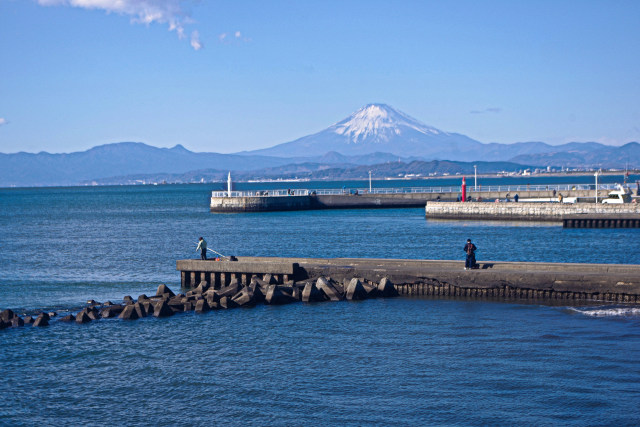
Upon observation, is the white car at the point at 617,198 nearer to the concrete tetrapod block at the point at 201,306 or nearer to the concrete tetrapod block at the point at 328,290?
the concrete tetrapod block at the point at 328,290

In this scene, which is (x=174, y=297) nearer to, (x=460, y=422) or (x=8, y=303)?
(x=8, y=303)

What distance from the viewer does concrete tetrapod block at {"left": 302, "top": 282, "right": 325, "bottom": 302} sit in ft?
87.8

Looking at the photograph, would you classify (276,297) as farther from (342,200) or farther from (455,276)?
(342,200)

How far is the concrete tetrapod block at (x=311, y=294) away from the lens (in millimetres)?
26750

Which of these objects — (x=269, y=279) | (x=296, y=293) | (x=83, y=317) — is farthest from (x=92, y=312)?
(x=296, y=293)

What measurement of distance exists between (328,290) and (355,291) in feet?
3.30

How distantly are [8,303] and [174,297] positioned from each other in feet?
23.4

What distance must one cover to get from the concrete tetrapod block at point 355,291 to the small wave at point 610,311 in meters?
7.35

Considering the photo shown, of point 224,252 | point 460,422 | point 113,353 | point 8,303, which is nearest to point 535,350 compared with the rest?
point 460,422

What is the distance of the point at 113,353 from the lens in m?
20.4

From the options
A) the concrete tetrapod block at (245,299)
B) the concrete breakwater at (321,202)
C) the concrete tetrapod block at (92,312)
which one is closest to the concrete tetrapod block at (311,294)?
the concrete tetrapod block at (245,299)

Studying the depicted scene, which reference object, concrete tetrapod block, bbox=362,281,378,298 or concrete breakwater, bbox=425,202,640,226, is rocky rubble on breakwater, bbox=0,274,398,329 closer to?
concrete tetrapod block, bbox=362,281,378,298

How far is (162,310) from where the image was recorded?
24875 mm

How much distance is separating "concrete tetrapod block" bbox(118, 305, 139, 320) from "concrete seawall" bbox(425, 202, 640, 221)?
147 feet
